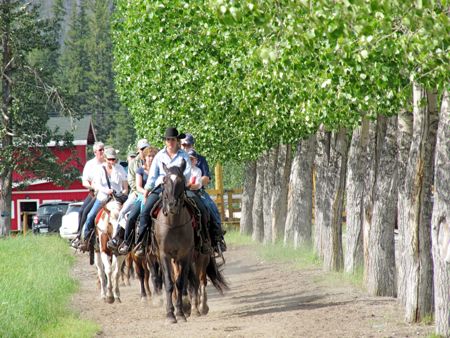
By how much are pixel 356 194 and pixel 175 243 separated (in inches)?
244

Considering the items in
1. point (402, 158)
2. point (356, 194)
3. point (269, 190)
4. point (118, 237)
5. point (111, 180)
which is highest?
point (402, 158)

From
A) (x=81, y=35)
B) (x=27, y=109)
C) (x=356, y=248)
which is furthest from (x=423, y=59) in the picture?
(x=81, y=35)

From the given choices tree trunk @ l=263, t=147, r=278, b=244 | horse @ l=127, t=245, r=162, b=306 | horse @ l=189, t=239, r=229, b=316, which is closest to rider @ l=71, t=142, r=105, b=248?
horse @ l=127, t=245, r=162, b=306

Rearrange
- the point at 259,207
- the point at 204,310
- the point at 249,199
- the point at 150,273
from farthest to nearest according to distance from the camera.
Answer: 1. the point at 249,199
2. the point at 259,207
3. the point at 150,273
4. the point at 204,310

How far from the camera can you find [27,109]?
55844 mm

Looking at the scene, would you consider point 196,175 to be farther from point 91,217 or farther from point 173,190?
point 91,217

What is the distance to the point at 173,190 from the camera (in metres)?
15.3

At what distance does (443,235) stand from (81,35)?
163 meters

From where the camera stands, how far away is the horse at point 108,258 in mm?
19578

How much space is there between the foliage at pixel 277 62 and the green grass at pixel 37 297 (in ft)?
14.3

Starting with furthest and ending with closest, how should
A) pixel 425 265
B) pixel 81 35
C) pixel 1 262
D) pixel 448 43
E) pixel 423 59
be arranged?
pixel 81 35 < pixel 1 262 < pixel 425 265 < pixel 423 59 < pixel 448 43

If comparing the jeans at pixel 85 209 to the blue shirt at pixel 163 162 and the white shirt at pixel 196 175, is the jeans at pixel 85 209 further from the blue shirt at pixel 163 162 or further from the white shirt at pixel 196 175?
the blue shirt at pixel 163 162

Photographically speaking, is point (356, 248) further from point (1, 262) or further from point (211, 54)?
point (1, 262)

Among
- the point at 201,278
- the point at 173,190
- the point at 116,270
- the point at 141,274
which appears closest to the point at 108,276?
the point at 116,270
